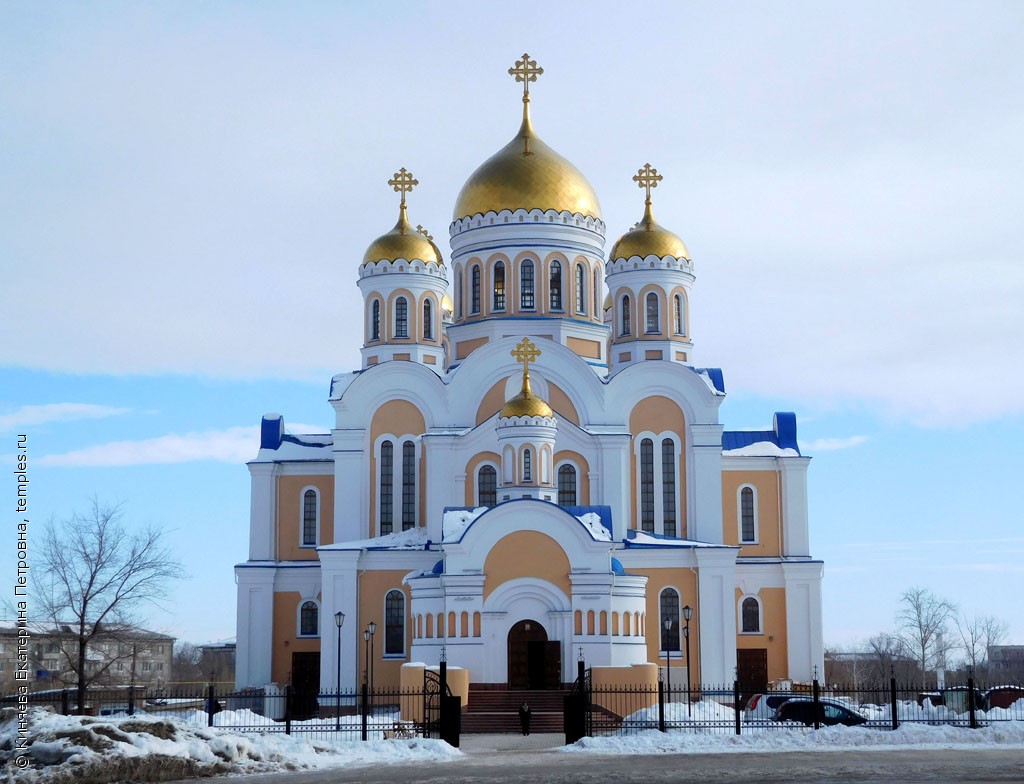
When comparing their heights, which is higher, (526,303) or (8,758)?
(526,303)

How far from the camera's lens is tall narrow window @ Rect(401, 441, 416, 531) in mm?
39594

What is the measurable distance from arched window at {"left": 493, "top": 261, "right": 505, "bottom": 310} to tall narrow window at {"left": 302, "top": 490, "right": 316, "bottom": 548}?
776 centimetres

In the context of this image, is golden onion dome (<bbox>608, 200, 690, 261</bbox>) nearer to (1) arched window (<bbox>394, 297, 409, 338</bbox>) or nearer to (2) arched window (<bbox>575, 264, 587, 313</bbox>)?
(2) arched window (<bbox>575, 264, 587, 313</bbox>)

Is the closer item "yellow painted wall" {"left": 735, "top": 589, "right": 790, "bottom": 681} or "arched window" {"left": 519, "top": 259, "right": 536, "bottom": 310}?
"yellow painted wall" {"left": 735, "top": 589, "right": 790, "bottom": 681}

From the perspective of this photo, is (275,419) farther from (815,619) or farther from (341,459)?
(815,619)

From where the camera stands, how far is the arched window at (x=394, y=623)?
124 ft

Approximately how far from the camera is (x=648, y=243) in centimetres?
4256

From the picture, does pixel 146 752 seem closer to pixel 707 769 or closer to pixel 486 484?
pixel 707 769

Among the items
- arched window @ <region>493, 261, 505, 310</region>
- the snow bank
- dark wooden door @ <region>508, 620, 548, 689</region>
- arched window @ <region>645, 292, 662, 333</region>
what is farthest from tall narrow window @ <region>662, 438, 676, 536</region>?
the snow bank

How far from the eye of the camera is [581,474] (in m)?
38.7

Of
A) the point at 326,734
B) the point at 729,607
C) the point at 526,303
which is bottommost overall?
the point at 326,734

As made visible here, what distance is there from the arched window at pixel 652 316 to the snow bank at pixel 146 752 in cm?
2241

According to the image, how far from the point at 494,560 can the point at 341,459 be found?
7.57m

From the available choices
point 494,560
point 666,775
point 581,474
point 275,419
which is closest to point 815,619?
point 581,474
